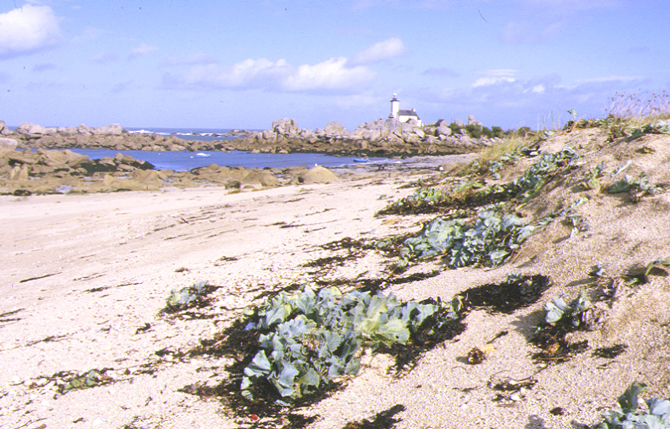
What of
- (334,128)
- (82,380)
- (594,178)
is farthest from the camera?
(334,128)

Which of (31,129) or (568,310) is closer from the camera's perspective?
(568,310)

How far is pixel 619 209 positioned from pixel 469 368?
1961 millimetres

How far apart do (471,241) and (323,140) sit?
167ft

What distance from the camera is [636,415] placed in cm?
176

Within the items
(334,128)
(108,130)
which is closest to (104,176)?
(334,128)

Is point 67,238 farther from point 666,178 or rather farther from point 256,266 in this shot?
point 666,178

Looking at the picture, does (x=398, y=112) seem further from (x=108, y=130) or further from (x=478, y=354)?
(x=478, y=354)

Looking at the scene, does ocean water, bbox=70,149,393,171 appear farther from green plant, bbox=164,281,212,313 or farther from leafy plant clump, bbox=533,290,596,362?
leafy plant clump, bbox=533,290,596,362

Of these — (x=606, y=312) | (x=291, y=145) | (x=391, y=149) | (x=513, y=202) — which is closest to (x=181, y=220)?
(x=513, y=202)

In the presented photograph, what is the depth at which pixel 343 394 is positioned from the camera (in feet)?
8.21

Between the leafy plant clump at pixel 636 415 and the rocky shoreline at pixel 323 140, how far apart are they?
39.4 metres

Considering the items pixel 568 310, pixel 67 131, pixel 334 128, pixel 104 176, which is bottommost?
pixel 104 176

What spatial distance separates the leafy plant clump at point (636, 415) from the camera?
1719mm

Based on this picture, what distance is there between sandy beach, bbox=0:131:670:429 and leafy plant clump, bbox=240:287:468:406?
0.41 feet
